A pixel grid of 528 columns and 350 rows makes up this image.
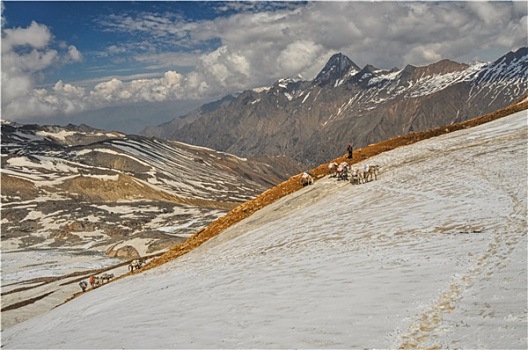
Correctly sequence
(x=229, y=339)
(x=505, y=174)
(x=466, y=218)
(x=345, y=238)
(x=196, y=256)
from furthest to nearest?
1. (x=196, y=256)
2. (x=505, y=174)
3. (x=345, y=238)
4. (x=466, y=218)
5. (x=229, y=339)

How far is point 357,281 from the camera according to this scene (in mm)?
16000

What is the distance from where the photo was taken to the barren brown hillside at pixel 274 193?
42547 mm

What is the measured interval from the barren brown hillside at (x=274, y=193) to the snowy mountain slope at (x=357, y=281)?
649 centimetres

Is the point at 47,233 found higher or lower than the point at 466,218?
higher

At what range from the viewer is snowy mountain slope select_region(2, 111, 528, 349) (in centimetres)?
1167

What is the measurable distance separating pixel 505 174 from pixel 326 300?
70.1 ft

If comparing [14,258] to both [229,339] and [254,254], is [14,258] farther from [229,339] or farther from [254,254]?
[229,339]

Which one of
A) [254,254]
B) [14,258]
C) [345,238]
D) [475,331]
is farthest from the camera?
[14,258]

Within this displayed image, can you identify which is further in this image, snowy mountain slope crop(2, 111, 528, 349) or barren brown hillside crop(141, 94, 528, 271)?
barren brown hillside crop(141, 94, 528, 271)

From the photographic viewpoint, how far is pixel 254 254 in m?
27.2

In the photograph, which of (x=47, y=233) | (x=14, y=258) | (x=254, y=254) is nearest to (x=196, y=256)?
(x=254, y=254)

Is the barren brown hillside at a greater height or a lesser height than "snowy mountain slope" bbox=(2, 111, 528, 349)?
greater

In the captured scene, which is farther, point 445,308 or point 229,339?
point 229,339

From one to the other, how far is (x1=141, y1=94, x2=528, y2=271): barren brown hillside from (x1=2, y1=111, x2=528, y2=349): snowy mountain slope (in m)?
6.49
